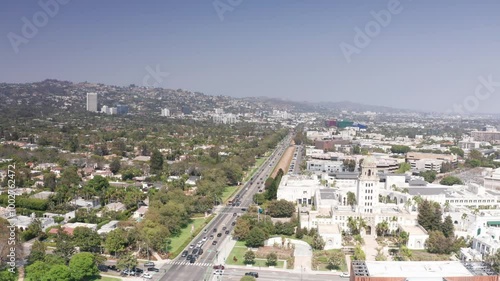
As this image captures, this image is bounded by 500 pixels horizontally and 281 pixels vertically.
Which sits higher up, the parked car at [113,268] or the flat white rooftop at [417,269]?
the flat white rooftop at [417,269]

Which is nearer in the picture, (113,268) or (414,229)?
(113,268)

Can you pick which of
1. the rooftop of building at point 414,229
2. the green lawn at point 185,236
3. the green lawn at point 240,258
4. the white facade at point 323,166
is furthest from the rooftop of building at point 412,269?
the white facade at point 323,166

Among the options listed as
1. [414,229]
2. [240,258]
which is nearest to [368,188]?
[414,229]

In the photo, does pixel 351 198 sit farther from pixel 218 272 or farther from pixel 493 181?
pixel 493 181

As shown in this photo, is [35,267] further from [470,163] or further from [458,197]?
[470,163]

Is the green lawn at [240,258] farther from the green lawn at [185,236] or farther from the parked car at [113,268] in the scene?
the parked car at [113,268]
